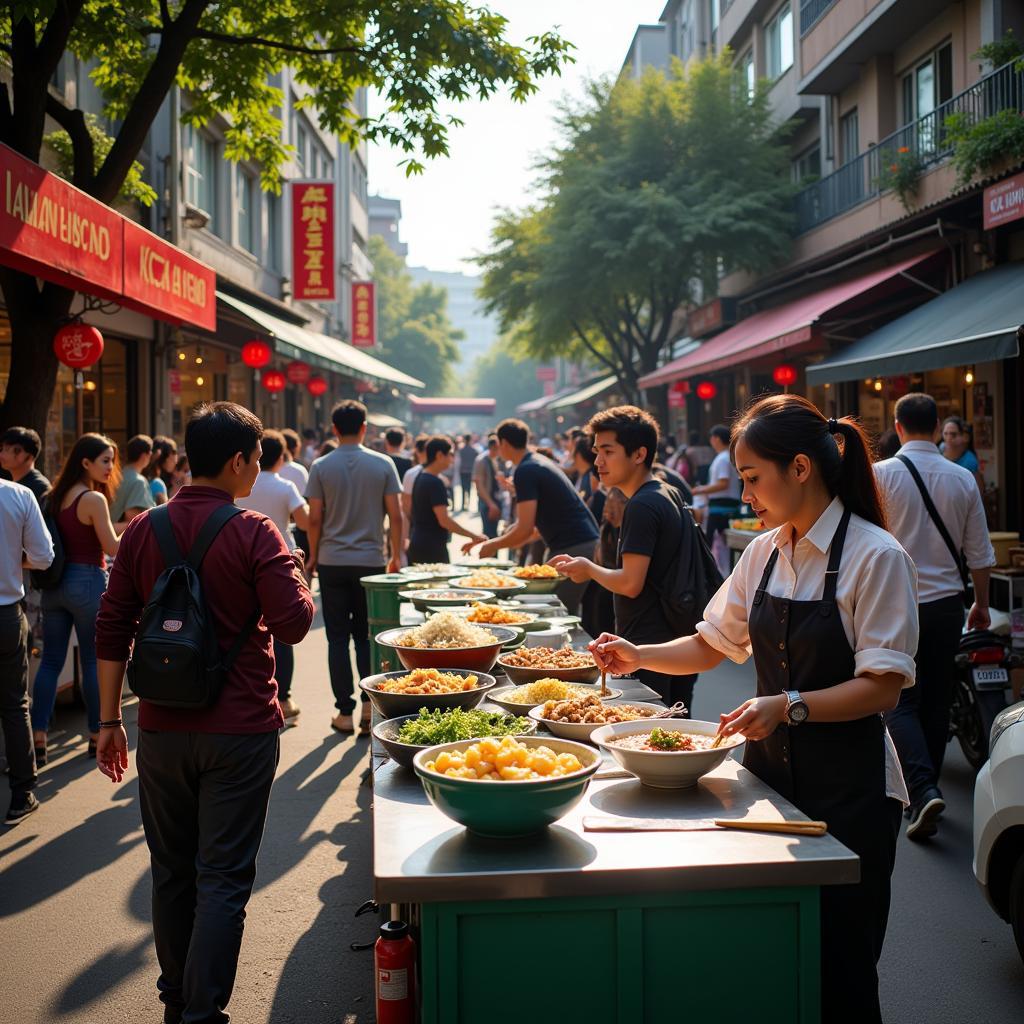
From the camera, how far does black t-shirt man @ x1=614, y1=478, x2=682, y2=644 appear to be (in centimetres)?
495

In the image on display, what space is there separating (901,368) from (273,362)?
53.6 ft

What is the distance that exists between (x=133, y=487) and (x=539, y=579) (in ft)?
11.7

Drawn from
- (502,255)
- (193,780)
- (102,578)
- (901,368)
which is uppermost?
(502,255)

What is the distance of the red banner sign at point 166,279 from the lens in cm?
904

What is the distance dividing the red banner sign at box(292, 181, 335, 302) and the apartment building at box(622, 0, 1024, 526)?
28.4 ft

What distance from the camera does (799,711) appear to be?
285 centimetres

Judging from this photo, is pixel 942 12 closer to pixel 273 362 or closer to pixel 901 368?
pixel 901 368

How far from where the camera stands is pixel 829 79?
20.5 metres

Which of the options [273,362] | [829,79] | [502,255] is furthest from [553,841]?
[502,255]

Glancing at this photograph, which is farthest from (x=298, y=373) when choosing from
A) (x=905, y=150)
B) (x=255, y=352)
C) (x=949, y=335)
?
(x=949, y=335)

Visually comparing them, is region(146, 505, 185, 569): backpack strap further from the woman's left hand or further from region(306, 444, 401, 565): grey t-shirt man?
region(306, 444, 401, 565): grey t-shirt man

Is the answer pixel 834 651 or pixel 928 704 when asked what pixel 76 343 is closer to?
pixel 928 704

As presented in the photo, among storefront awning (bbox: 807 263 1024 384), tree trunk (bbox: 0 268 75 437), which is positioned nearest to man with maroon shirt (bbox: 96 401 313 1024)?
tree trunk (bbox: 0 268 75 437)

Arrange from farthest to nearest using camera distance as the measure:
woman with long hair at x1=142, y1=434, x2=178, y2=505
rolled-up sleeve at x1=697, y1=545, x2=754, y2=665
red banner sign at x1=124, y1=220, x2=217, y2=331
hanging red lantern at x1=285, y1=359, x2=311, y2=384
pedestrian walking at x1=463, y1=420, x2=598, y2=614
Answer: hanging red lantern at x1=285, y1=359, x2=311, y2=384 → woman with long hair at x1=142, y1=434, x2=178, y2=505 → red banner sign at x1=124, y1=220, x2=217, y2=331 → pedestrian walking at x1=463, y1=420, x2=598, y2=614 → rolled-up sleeve at x1=697, y1=545, x2=754, y2=665
